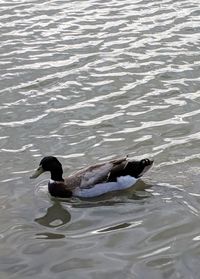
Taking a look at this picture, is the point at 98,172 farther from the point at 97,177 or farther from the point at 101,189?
the point at 101,189

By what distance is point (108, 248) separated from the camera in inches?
348

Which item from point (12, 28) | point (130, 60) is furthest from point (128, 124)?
point (12, 28)

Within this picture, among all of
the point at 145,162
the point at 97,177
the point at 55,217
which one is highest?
the point at 145,162

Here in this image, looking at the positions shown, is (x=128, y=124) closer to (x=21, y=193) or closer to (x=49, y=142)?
(x=49, y=142)

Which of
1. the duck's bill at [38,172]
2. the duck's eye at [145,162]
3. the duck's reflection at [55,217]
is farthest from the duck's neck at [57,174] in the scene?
the duck's eye at [145,162]

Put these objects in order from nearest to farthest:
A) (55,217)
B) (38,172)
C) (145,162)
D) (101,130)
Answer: (55,217), (145,162), (38,172), (101,130)

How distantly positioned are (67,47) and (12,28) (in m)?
2.34

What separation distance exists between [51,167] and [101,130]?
2.14m

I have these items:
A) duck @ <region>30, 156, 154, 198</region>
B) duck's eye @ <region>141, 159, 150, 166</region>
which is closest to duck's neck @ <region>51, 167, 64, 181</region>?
duck @ <region>30, 156, 154, 198</region>

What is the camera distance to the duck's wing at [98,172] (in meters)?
10.4

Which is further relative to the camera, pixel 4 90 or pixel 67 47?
pixel 67 47

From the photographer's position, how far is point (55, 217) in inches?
390

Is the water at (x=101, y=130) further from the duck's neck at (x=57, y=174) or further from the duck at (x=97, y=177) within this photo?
the duck's neck at (x=57, y=174)

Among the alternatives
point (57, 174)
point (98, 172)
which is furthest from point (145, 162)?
point (57, 174)
